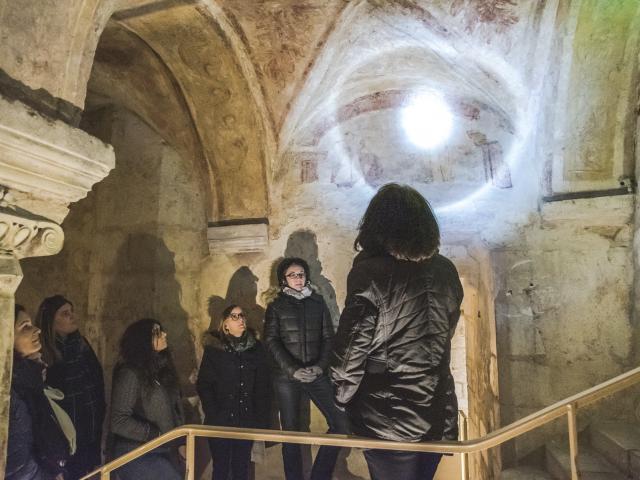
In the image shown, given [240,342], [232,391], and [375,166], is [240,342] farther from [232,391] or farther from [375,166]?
[375,166]

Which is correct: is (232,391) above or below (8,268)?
below

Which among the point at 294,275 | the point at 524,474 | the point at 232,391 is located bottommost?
the point at 524,474

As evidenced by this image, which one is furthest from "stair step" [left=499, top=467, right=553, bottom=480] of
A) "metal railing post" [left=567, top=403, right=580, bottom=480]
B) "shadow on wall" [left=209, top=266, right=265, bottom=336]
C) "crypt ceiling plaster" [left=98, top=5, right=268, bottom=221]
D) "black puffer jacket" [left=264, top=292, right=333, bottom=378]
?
"crypt ceiling plaster" [left=98, top=5, right=268, bottom=221]

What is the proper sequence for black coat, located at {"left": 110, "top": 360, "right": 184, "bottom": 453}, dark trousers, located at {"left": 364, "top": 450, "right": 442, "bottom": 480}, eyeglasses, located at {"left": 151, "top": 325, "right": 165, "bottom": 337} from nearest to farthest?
dark trousers, located at {"left": 364, "top": 450, "right": 442, "bottom": 480}
black coat, located at {"left": 110, "top": 360, "right": 184, "bottom": 453}
eyeglasses, located at {"left": 151, "top": 325, "right": 165, "bottom": 337}

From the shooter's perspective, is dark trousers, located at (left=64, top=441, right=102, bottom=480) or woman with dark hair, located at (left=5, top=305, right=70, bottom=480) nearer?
woman with dark hair, located at (left=5, top=305, right=70, bottom=480)

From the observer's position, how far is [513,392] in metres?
3.71

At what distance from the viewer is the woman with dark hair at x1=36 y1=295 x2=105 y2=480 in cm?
295

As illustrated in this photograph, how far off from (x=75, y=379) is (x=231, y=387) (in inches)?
38.8

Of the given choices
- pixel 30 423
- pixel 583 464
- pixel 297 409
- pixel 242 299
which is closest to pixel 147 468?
pixel 30 423

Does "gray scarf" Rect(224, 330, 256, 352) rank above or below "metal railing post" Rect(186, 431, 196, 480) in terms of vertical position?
above

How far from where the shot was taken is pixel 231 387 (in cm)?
327

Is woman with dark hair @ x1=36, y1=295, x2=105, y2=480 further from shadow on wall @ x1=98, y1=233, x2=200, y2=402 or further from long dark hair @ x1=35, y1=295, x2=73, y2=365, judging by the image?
shadow on wall @ x1=98, y1=233, x2=200, y2=402

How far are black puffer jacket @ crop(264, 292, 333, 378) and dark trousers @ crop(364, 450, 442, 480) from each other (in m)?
1.53

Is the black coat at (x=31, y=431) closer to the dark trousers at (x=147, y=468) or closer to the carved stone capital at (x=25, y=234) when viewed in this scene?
the dark trousers at (x=147, y=468)
